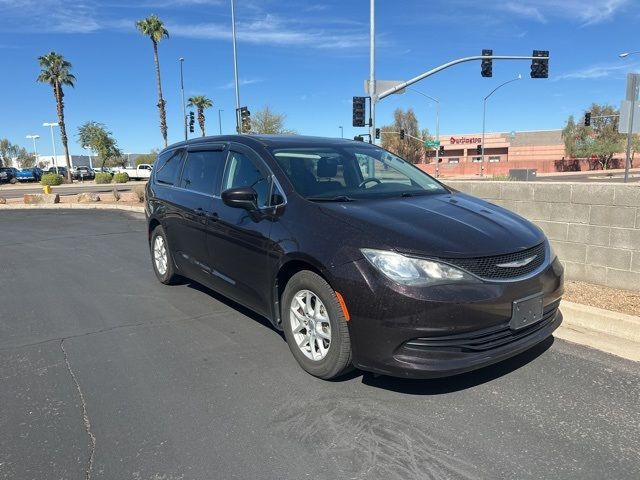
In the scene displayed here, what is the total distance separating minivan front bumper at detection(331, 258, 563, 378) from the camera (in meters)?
2.98

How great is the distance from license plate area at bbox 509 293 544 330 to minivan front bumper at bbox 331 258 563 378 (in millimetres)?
38

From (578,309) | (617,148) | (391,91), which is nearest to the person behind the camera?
(578,309)

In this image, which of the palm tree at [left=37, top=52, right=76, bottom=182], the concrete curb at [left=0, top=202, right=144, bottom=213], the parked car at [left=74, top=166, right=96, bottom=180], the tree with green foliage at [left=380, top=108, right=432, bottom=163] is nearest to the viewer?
the concrete curb at [left=0, top=202, right=144, bottom=213]

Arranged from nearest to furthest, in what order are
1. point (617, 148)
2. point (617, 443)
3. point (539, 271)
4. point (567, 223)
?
point (617, 443) < point (539, 271) < point (567, 223) < point (617, 148)

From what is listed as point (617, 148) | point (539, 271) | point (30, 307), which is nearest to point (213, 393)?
point (539, 271)

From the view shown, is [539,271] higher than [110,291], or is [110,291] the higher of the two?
[539,271]

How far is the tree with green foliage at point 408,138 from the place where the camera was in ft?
255

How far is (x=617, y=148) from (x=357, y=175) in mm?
70444

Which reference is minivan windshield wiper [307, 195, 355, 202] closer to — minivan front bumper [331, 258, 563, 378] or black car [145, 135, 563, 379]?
black car [145, 135, 563, 379]

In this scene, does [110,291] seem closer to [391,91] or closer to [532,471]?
[532,471]

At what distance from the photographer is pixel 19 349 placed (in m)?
4.33

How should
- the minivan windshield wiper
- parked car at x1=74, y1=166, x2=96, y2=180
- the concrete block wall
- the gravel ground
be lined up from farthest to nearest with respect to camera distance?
parked car at x1=74, y1=166, x2=96, y2=180 → the concrete block wall → the gravel ground → the minivan windshield wiper

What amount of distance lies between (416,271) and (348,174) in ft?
5.27

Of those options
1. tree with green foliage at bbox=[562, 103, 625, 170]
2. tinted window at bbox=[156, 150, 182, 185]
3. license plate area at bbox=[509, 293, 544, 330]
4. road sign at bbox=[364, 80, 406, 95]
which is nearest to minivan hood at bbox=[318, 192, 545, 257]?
license plate area at bbox=[509, 293, 544, 330]
